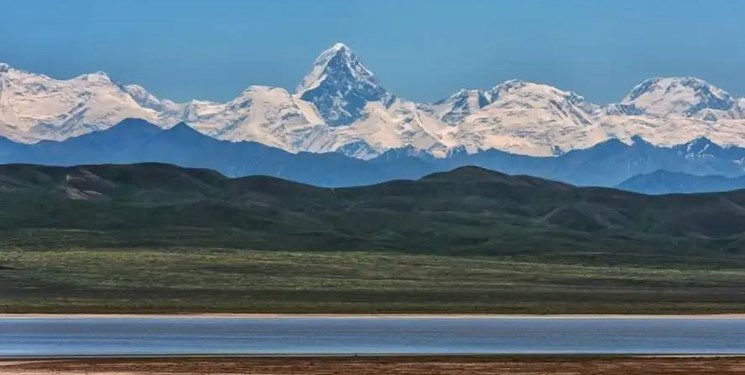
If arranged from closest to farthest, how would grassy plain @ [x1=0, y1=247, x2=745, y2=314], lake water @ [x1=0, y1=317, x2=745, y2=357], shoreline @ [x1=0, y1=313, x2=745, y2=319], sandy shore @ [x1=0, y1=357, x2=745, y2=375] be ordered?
1. sandy shore @ [x1=0, y1=357, x2=745, y2=375]
2. lake water @ [x1=0, y1=317, x2=745, y2=357]
3. shoreline @ [x1=0, y1=313, x2=745, y2=319]
4. grassy plain @ [x1=0, y1=247, x2=745, y2=314]

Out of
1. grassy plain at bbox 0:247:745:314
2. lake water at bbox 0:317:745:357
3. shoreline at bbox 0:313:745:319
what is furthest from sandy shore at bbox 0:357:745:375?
grassy plain at bbox 0:247:745:314

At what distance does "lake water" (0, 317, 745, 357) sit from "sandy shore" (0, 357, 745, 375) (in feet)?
14.8

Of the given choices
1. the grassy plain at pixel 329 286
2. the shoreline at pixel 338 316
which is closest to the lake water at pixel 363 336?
the shoreline at pixel 338 316

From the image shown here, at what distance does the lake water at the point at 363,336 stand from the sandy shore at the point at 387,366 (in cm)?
452

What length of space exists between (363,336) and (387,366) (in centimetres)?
2116

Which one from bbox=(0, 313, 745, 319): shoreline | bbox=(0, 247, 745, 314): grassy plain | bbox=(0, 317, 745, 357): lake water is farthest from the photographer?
bbox=(0, 247, 745, 314): grassy plain

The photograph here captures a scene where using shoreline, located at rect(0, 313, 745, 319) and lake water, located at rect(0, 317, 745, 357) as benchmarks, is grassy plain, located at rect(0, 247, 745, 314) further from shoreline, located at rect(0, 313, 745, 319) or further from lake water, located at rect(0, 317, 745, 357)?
lake water, located at rect(0, 317, 745, 357)

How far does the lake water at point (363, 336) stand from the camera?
80.7 metres

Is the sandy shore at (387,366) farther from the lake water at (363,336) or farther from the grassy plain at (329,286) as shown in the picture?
the grassy plain at (329,286)

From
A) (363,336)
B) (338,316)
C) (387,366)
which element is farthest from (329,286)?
(387,366)

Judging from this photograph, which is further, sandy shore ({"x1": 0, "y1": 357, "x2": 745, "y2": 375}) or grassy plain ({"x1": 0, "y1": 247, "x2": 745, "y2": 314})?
grassy plain ({"x1": 0, "y1": 247, "x2": 745, "y2": 314})

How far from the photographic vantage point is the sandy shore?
222 feet

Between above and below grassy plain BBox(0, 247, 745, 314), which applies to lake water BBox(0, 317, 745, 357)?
below

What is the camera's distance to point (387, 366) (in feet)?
233
